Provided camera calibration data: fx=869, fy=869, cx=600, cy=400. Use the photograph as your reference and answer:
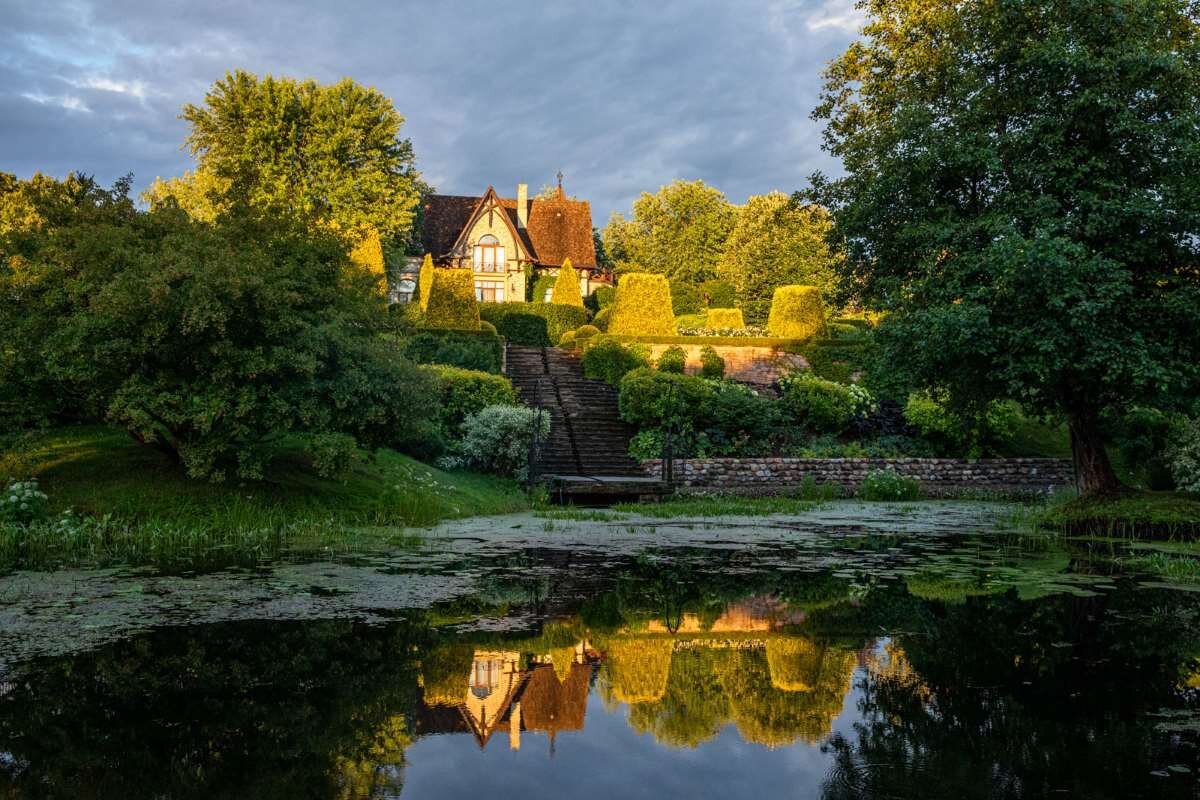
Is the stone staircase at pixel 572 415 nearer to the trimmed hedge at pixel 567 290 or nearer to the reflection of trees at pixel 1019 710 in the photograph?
the trimmed hedge at pixel 567 290

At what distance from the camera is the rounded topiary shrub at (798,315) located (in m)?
32.3

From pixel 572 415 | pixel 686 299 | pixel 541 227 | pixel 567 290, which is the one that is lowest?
pixel 572 415

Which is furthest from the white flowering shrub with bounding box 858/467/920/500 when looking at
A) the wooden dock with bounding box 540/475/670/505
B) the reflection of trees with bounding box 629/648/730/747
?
the reflection of trees with bounding box 629/648/730/747

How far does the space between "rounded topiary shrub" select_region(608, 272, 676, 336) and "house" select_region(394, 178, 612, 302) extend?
51.4ft

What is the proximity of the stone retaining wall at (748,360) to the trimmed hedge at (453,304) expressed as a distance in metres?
7.26

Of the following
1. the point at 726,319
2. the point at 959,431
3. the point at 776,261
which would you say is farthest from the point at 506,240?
the point at 959,431

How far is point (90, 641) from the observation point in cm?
545

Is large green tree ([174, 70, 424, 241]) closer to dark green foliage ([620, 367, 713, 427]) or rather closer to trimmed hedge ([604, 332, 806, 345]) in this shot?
trimmed hedge ([604, 332, 806, 345])

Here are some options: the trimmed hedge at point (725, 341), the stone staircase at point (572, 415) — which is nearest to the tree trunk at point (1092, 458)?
the stone staircase at point (572, 415)

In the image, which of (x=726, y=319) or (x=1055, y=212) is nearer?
(x=1055, y=212)

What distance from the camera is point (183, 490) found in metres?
12.0

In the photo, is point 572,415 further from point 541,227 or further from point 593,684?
point 541,227

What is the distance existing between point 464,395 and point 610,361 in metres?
7.94

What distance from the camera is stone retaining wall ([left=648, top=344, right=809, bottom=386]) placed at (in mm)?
30297
